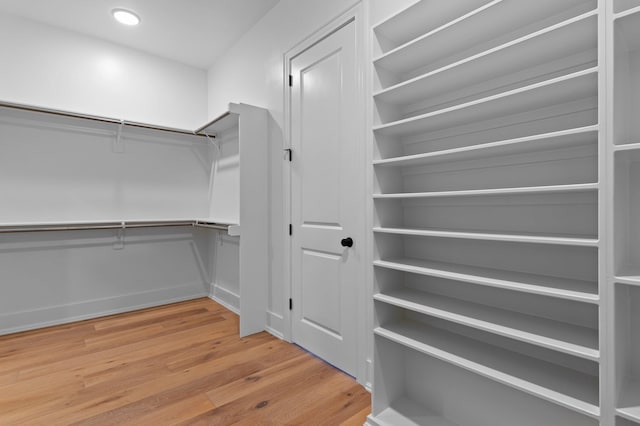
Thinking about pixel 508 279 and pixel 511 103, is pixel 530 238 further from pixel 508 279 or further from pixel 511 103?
pixel 511 103

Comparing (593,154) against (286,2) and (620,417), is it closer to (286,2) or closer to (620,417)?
(620,417)

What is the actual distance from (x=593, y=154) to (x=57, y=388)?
2.97m

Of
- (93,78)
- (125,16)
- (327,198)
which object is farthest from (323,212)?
(93,78)

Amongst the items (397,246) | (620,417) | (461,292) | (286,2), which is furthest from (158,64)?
(620,417)

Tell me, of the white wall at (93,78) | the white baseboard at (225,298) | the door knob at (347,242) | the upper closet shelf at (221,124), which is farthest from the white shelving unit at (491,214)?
the white wall at (93,78)

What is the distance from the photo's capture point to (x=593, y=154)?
3.61 ft

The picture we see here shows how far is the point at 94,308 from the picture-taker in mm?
3137

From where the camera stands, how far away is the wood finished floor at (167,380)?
64.9 inches

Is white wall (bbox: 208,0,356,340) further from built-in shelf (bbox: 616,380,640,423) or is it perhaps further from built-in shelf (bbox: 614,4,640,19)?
built-in shelf (bbox: 616,380,640,423)

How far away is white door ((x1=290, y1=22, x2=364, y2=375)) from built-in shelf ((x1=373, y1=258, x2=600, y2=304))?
21.2 inches

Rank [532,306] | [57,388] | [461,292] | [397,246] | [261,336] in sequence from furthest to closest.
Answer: [261,336], [57,388], [397,246], [461,292], [532,306]

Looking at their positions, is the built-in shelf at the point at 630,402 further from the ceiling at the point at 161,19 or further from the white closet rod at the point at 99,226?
the ceiling at the point at 161,19

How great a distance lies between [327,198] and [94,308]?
8.89 ft

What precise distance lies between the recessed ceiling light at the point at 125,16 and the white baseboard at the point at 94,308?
267 cm
